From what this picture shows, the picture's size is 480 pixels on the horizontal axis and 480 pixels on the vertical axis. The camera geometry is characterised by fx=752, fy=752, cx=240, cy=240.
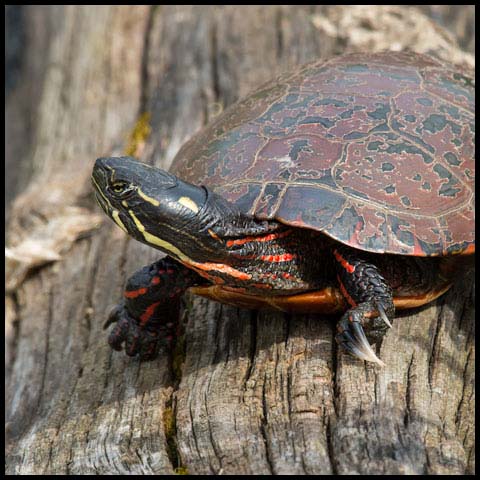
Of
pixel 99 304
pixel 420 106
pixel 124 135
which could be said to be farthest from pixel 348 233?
pixel 124 135

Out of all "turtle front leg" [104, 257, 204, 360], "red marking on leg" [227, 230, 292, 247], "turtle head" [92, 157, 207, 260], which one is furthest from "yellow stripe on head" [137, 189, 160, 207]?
"turtle front leg" [104, 257, 204, 360]

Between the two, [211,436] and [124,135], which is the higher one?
[211,436]

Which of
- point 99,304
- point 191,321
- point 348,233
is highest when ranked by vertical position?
point 348,233

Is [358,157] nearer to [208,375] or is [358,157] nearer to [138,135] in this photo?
[208,375]

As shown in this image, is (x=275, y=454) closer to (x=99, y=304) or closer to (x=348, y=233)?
(x=348, y=233)

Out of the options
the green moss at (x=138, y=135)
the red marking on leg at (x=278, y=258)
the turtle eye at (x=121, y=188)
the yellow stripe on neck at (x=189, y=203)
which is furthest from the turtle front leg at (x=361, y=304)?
the green moss at (x=138, y=135)

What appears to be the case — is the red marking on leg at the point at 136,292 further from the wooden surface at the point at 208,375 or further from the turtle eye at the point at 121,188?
the turtle eye at the point at 121,188
